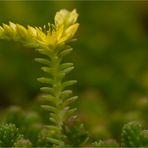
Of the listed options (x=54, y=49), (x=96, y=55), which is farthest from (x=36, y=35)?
(x=96, y=55)

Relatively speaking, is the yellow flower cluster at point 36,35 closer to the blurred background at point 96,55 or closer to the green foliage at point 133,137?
the green foliage at point 133,137

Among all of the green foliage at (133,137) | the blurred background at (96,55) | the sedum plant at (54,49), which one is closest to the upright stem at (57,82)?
the sedum plant at (54,49)

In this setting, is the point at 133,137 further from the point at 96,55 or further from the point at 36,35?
the point at 96,55

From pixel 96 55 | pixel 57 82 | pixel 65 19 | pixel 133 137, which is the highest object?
pixel 96 55

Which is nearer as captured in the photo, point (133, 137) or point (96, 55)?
point (133, 137)

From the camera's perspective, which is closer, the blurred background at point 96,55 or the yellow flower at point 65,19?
the yellow flower at point 65,19

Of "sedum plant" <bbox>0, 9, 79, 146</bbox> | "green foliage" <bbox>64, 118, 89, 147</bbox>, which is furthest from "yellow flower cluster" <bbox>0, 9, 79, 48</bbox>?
"green foliage" <bbox>64, 118, 89, 147</bbox>

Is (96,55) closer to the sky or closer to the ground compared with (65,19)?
closer to the sky

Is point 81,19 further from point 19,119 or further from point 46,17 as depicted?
point 19,119

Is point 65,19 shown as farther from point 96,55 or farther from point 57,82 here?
point 96,55
